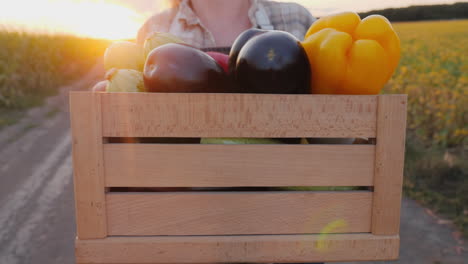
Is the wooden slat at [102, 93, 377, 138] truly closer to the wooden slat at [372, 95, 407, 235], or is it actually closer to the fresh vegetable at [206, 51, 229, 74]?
the wooden slat at [372, 95, 407, 235]

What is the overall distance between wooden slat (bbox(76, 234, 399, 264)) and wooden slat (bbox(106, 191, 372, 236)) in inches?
0.7

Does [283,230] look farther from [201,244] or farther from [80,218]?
[80,218]

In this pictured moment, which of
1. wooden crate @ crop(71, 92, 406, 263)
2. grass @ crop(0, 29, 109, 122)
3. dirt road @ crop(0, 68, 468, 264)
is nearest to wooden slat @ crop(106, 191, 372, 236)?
wooden crate @ crop(71, 92, 406, 263)

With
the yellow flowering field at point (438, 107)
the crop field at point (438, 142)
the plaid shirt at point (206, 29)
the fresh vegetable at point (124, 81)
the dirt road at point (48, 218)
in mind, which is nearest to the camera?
the fresh vegetable at point (124, 81)

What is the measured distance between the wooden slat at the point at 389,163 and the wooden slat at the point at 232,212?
0.10 ft

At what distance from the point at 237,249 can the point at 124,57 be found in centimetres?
61

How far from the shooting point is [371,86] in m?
0.93

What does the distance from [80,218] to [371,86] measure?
0.69 metres

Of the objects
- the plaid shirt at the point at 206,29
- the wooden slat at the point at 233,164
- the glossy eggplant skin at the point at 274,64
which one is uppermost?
the plaid shirt at the point at 206,29

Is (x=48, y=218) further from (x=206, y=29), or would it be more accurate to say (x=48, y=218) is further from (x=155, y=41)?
(x=155, y=41)

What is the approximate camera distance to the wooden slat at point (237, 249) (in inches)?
35.6

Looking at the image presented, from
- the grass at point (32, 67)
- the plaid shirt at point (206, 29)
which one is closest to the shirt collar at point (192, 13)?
the plaid shirt at point (206, 29)

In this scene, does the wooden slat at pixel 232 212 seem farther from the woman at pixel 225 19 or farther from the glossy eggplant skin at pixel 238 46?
the woman at pixel 225 19

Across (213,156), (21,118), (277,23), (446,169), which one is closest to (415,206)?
(446,169)
